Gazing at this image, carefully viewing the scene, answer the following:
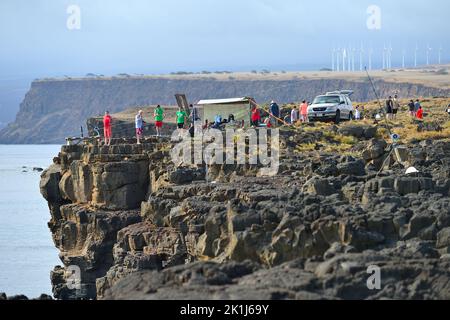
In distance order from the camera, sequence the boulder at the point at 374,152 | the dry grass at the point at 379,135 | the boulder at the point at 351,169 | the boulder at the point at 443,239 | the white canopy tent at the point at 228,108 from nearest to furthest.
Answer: the boulder at the point at 443,239 → the boulder at the point at 351,169 → the boulder at the point at 374,152 → the dry grass at the point at 379,135 → the white canopy tent at the point at 228,108

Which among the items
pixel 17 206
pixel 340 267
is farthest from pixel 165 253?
pixel 17 206

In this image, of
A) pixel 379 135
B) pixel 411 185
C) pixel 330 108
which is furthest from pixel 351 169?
pixel 330 108

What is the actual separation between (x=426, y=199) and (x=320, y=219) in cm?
446

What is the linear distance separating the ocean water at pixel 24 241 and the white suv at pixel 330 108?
39.9ft

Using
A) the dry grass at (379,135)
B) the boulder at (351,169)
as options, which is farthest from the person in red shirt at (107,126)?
the boulder at (351,169)

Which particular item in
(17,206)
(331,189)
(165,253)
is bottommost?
(17,206)

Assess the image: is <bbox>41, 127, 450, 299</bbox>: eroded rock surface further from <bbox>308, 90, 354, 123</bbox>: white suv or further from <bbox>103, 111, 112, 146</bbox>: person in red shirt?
<bbox>308, 90, 354, 123</bbox>: white suv

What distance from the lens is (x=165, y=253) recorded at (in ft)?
123

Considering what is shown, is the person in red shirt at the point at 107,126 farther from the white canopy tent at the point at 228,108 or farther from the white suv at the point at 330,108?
the white suv at the point at 330,108

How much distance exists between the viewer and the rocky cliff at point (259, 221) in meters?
20.6

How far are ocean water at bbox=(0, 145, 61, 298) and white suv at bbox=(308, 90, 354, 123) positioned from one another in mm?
12171

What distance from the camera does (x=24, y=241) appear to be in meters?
71.1

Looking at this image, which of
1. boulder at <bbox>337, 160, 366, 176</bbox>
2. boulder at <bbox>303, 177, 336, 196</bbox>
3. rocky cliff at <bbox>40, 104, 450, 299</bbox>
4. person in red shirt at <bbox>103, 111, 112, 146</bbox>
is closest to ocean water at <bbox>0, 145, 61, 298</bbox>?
rocky cliff at <bbox>40, 104, 450, 299</bbox>
